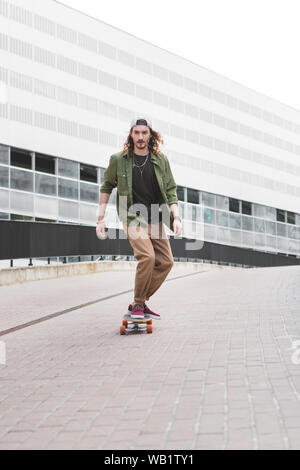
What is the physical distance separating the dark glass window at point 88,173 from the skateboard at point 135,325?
2231 centimetres

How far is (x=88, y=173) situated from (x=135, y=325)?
75.2ft

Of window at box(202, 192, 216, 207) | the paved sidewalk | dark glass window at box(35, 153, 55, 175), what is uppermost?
dark glass window at box(35, 153, 55, 175)

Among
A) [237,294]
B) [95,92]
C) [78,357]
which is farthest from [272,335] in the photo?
[95,92]

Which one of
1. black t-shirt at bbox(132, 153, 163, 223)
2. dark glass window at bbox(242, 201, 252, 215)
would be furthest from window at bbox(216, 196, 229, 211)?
black t-shirt at bbox(132, 153, 163, 223)

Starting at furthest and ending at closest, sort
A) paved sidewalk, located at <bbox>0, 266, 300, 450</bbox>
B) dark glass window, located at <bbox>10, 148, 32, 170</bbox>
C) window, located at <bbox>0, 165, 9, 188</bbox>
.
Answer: dark glass window, located at <bbox>10, 148, 32, 170</bbox>, window, located at <bbox>0, 165, 9, 188</bbox>, paved sidewalk, located at <bbox>0, 266, 300, 450</bbox>

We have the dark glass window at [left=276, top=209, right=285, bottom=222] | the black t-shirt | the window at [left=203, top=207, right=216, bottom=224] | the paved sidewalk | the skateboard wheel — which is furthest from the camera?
the dark glass window at [left=276, top=209, right=285, bottom=222]

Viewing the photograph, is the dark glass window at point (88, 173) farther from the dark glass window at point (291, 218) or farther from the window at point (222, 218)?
the dark glass window at point (291, 218)

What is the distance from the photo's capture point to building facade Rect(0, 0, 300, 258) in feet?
86.0

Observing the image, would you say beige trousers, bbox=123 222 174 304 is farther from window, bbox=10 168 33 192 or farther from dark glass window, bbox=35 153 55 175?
dark glass window, bbox=35 153 55 175

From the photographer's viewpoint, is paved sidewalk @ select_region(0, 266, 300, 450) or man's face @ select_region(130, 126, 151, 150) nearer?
paved sidewalk @ select_region(0, 266, 300, 450)

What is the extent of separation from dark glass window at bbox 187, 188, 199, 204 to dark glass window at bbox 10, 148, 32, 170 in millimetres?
12222

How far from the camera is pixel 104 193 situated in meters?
7.31

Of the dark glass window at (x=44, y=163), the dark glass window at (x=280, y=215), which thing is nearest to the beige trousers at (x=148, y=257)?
the dark glass window at (x=44, y=163)

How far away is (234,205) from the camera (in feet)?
133
